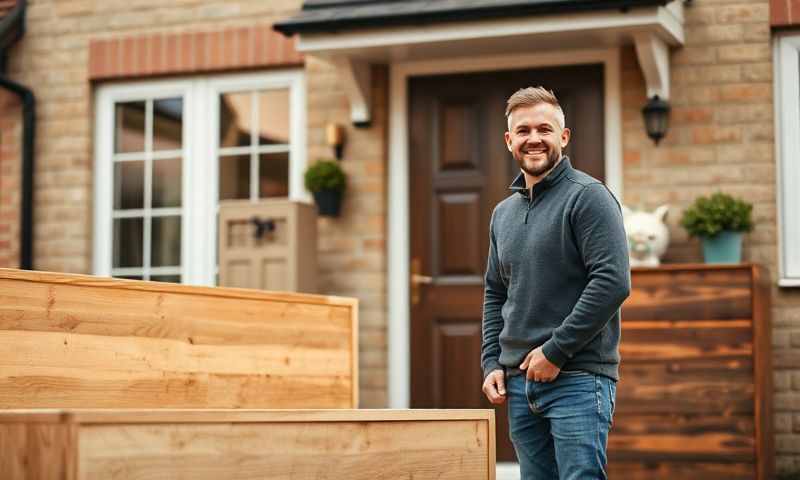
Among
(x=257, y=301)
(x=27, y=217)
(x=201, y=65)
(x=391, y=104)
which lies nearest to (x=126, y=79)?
(x=201, y=65)

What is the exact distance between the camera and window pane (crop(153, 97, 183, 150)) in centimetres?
739

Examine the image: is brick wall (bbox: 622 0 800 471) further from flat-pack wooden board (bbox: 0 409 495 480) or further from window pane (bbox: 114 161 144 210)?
window pane (bbox: 114 161 144 210)

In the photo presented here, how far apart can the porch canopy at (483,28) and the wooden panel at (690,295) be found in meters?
1.07

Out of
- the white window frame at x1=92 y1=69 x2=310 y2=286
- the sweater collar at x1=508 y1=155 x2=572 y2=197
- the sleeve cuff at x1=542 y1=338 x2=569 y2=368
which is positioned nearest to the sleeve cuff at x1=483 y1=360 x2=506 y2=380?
the sleeve cuff at x1=542 y1=338 x2=569 y2=368

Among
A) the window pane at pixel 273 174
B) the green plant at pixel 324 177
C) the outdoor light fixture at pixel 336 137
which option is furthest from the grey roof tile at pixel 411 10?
the window pane at pixel 273 174

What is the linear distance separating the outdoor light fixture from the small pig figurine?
1.71m

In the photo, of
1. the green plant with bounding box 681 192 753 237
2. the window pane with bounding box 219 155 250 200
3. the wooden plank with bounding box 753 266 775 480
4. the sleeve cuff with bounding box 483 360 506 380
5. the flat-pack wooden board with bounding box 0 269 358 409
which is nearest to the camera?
the sleeve cuff with bounding box 483 360 506 380

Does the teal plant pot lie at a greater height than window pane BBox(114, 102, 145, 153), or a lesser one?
lesser

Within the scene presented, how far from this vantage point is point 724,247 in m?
6.02

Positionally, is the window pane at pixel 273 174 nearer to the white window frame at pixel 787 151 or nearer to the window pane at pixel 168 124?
the window pane at pixel 168 124

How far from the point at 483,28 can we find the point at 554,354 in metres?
3.18

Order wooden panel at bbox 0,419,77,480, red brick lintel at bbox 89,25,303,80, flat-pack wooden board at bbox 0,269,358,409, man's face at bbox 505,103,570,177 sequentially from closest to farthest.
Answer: wooden panel at bbox 0,419,77,480
man's face at bbox 505,103,570,177
flat-pack wooden board at bbox 0,269,358,409
red brick lintel at bbox 89,25,303,80

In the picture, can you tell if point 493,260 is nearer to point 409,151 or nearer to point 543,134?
point 543,134

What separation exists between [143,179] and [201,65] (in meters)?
0.81
